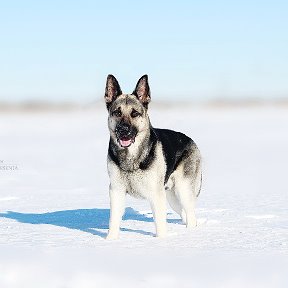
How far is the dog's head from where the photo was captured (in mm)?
7285

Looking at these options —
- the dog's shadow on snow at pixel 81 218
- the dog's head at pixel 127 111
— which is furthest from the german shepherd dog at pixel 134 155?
the dog's shadow on snow at pixel 81 218

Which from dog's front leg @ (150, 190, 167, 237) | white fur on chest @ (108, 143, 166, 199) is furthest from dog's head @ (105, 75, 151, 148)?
dog's front leg @ (150, 190, 167, 237)

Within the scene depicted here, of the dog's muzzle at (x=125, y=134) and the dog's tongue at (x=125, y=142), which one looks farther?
the dog's tongue at (x=125, y=142)

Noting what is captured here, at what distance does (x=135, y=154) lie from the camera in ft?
24.6

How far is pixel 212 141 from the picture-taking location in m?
27.2

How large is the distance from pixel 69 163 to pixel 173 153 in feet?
41.0

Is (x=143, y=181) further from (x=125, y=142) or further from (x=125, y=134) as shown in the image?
(x=125, y=134)

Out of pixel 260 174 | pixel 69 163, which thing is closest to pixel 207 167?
pixel 260 174

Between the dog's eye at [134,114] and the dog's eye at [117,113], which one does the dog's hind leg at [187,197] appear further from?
the dog's eye at [117,113]

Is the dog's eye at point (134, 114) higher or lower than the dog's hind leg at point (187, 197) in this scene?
higher

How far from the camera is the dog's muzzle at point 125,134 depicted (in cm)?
723

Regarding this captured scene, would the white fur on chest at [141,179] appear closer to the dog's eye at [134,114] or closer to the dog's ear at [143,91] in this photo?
the dog's eye at [134,114]

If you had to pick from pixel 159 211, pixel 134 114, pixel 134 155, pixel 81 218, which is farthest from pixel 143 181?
pixel 81 218

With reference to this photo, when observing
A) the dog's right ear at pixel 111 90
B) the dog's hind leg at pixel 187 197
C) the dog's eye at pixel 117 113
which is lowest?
the dog's hind leg at pixel 187 197
